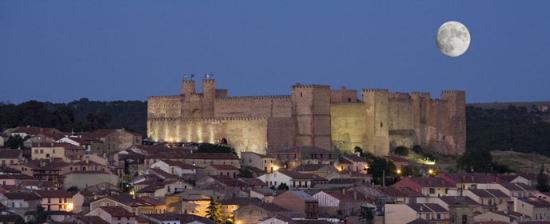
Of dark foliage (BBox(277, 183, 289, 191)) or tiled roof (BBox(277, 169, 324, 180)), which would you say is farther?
tiled roof (BBox(277, 169, 324, 180))

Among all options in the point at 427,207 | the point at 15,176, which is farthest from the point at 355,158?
the point at 15,176

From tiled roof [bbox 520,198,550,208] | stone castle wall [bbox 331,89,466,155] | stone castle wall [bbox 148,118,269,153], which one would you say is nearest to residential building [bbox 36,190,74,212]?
tiled roof [bbox 520,198,550,208]

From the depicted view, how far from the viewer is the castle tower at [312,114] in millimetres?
66938

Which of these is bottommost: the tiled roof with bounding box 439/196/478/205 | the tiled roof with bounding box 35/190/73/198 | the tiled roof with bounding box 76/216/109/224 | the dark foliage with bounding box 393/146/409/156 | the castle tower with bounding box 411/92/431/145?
the tiled roof with bounding box 76/216/109/224

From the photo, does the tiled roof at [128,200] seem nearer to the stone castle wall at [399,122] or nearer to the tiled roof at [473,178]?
the tiled roof at [473,178]

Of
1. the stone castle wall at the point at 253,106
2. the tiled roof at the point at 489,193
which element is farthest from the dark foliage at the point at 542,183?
the stone castle wall at the point at 253,106

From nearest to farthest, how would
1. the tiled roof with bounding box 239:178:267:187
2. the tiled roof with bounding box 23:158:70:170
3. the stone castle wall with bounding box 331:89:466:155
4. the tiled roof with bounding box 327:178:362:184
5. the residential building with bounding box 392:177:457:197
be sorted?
the residential building with bounding box 392:177:457:197 < the tiled roof with bounding box 239:178:267:187 < the tiled roof with bounding box 23:158:70:170 < the tiled roof with bounding box 327:178:362:184 < the stone castle wall with bounding box 331:89:466:155

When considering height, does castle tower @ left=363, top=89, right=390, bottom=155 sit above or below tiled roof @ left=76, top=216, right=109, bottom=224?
above

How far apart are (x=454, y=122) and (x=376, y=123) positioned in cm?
601

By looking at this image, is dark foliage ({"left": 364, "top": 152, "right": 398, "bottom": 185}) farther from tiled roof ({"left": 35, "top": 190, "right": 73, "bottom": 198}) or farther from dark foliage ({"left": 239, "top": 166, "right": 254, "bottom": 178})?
tiled roof ({"left": 35, "top": 190, "right": 73, "bottom": 198})

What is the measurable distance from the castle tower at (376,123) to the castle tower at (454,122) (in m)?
4.60

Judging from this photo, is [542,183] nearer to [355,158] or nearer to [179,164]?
[355,158]

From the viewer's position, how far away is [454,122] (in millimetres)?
73750

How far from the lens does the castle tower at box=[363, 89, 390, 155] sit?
226 ft
